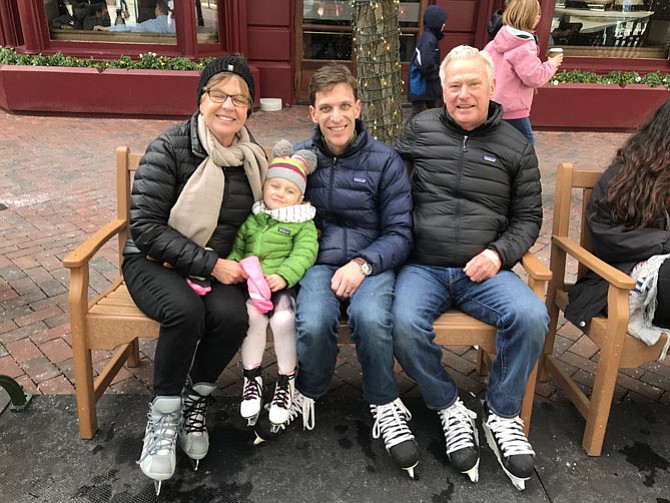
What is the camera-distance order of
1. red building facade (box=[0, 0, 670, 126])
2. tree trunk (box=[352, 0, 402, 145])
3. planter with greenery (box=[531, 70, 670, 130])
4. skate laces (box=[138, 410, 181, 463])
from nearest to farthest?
skate laces (box=[138, 410, 181, 463])
tree trunk (box=[352, 0, 402, 145])
planter with greenery (box=[531, 70, 670, 130])
red building facade (box=[0, 0, 670, 126])

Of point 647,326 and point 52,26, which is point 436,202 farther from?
point 52,26

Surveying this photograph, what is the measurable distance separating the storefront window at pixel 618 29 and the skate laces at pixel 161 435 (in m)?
9.47

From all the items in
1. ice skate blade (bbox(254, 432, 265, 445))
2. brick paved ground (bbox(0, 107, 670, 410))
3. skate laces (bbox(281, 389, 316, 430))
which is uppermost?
skate laces (bbox(281, 389, 316, 430))

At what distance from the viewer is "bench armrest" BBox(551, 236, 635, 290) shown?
238cm

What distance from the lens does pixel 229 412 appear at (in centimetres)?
279

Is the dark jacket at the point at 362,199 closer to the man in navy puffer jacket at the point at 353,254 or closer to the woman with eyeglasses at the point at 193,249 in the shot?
the man in navy puffer jacket at the point at 353,254

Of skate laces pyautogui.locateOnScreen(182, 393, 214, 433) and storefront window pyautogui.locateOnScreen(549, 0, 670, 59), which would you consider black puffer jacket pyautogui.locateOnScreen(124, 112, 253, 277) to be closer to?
skate laces pyautogui.locateOnScreen(182, 393, 214, 433)

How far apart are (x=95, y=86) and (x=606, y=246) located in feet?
25.5

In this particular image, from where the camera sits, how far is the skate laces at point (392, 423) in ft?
8.00

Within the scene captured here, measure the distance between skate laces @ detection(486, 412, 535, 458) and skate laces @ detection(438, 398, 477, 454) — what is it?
9 cm

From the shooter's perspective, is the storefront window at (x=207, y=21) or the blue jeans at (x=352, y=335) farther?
the storefront window at (x=207, y=21)

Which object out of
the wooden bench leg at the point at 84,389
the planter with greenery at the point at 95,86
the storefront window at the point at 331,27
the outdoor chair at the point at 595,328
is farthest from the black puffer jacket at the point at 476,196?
the storefront window at the point at 331,27

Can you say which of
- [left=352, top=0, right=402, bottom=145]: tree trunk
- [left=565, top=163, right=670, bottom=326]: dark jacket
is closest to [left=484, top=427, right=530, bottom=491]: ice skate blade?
[left=565, top=163, right=670, bottom=326]: dark jacket

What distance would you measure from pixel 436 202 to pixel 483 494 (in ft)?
4.06
